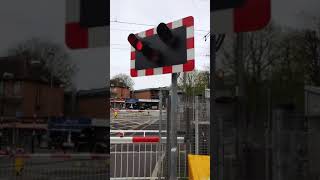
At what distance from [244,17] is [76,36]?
2.43 ft

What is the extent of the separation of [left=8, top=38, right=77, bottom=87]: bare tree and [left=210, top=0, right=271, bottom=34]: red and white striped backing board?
0.67 meters

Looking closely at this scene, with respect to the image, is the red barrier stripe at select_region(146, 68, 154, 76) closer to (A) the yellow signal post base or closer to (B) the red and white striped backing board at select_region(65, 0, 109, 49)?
(B) the red and white striped backing board at select_region(65, 0, 109, 49)

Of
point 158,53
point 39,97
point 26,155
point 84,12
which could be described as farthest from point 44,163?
point 158,53

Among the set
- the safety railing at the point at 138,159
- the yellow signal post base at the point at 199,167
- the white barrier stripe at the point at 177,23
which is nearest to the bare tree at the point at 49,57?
the white barrier stripe at the point at 177,23

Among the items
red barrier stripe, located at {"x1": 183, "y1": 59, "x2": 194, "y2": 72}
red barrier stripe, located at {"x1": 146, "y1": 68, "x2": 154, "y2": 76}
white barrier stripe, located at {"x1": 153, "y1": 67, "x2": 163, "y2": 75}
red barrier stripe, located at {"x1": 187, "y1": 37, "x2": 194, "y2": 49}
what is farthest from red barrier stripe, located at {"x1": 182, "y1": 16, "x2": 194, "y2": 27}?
red barrier stripe, located at {"x1": 146, "y1": 68, "x2": 154, "y2": 76}

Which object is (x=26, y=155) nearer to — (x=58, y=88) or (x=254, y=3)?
(x=58, y=88)

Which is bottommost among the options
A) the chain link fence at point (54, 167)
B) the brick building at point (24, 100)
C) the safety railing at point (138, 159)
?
the safety railing at point (138, 159)

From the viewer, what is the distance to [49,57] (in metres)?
2.21

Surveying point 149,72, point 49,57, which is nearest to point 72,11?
point 49,57

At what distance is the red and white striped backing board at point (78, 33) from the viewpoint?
2201 millimetres

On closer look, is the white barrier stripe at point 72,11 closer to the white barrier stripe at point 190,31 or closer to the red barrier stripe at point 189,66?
the white barrier stripe at point 190,31

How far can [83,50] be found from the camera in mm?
2262

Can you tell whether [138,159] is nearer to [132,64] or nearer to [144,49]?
[132,64]

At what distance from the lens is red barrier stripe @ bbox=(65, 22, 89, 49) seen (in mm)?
2205
